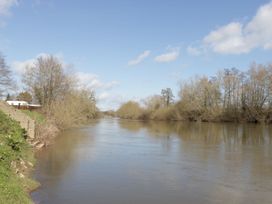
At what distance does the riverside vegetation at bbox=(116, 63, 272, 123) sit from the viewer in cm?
6122

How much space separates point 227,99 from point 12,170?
59906mm

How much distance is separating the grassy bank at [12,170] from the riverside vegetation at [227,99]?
52.5m

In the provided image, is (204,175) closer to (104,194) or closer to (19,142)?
(104,194)

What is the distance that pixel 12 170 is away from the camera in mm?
11305

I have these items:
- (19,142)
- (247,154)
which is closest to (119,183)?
(19,142)

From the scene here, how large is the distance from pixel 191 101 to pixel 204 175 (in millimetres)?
56367

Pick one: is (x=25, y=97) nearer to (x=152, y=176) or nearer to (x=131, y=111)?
(x=131, y=111)

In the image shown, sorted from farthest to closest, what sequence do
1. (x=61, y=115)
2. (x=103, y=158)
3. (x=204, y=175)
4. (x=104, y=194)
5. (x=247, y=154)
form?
(x=61, y=115)
(x=247, y=154)
(x=103, y=158)
(x=204, y=175)
(x=104, y=194)

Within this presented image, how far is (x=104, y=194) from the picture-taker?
446 inches

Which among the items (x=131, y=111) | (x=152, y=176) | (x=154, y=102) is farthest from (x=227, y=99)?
(x=152, y=176)

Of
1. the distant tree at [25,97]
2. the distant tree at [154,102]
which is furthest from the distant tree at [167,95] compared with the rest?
the distant tree at [25,97]

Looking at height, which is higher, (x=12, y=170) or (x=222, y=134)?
(x=222, y=134)

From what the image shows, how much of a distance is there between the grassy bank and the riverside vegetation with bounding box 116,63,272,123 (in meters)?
52.5

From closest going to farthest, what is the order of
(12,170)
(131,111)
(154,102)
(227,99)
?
1. (12,170)
2. (227,99)
3. (154,102)
4. (131,111)
